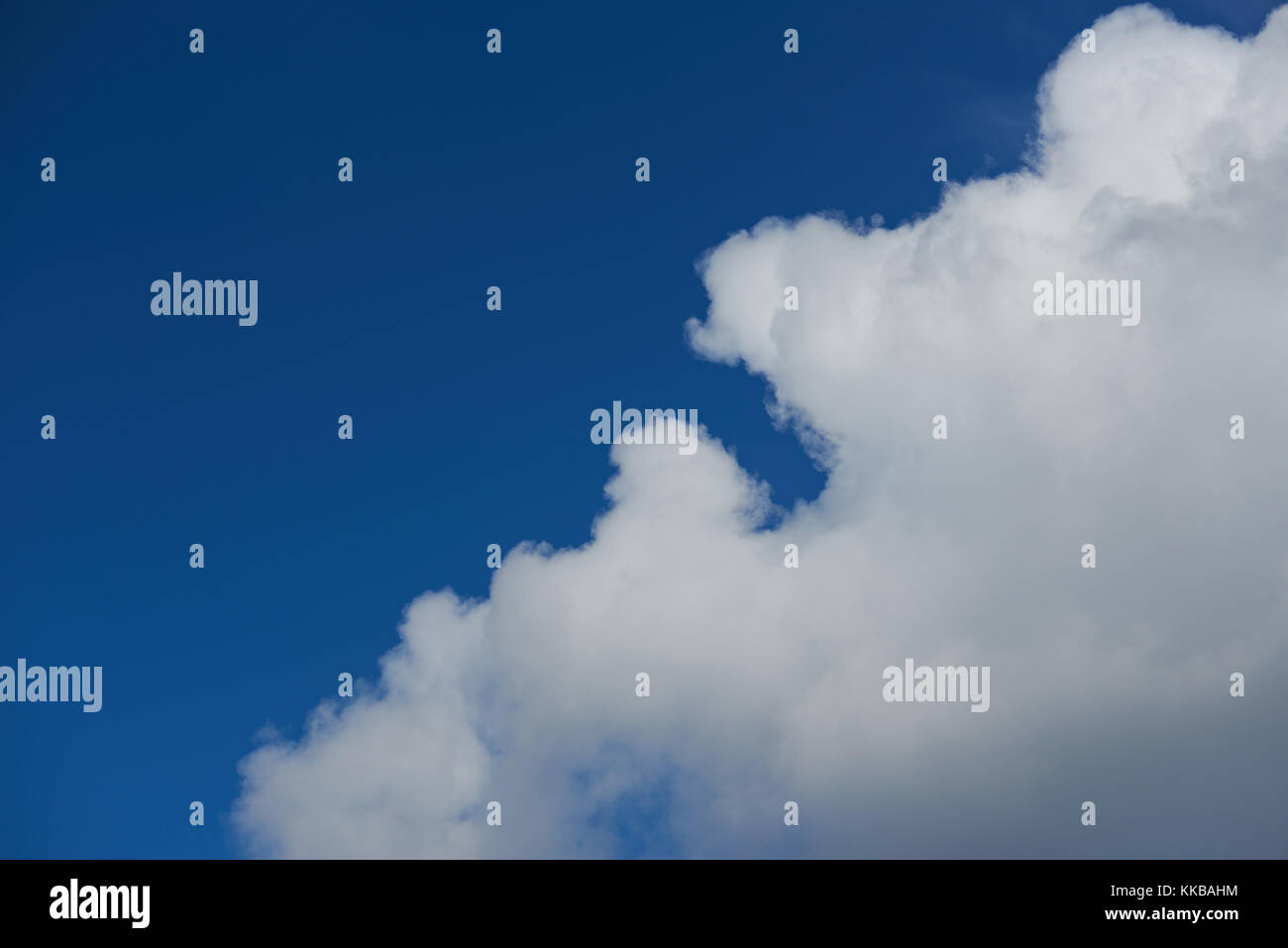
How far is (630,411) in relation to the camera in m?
44.7
